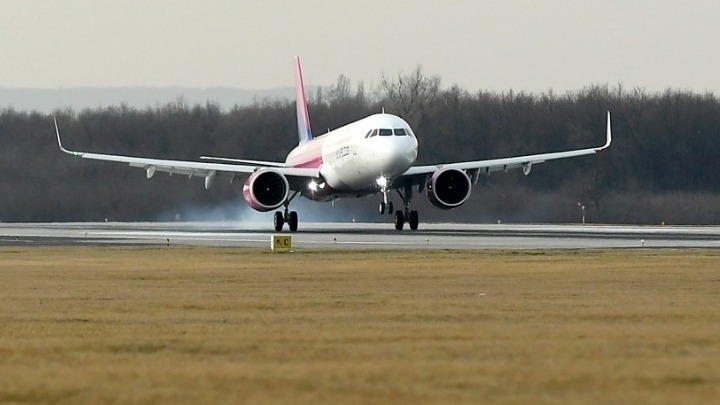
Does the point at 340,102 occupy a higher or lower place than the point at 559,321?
higher

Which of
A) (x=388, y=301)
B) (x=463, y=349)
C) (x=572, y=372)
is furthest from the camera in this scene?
(x=388, y=301)

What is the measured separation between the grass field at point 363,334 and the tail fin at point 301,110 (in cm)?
4295

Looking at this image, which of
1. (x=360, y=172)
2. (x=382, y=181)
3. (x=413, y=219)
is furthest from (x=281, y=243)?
(x=413, y=219)

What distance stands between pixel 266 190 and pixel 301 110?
1758 centimetres

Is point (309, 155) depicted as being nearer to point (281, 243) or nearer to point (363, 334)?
point (281, 243)

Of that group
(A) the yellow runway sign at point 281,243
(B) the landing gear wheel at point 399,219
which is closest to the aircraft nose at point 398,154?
(B) the landing gear wheel at point 399,219

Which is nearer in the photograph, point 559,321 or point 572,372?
point 572,372

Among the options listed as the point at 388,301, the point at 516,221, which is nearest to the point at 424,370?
the point at 388,301

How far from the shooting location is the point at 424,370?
13.7 metres

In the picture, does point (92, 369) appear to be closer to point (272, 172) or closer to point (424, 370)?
point (424, 370)

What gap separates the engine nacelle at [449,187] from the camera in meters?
60.9

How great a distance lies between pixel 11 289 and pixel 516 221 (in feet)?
190

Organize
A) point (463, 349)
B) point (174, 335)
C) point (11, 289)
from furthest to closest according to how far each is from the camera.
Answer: point (11, 289) → point (174, 335) → point (463, 349)

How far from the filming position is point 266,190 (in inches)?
2424
